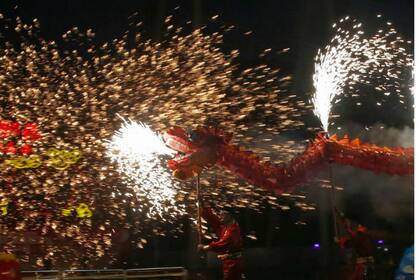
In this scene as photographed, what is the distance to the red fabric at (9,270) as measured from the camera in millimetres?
5219

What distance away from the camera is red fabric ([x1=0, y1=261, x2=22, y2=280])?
17.1ft

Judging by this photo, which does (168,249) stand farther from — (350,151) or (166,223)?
(350,151)

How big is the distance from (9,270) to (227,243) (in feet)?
7.12

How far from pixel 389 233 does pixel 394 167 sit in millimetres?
4982

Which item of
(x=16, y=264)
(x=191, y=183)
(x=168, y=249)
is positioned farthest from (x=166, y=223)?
(x=16, y=264)

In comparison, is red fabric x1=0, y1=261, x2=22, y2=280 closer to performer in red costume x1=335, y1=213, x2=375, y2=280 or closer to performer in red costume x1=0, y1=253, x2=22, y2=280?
performer in red costume x1=0, y1=253, x2=22, y2=280

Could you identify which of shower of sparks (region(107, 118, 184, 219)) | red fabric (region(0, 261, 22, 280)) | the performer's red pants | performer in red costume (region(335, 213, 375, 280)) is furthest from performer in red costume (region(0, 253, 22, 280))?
performer in red costume (region(335, 213, 375, 280))

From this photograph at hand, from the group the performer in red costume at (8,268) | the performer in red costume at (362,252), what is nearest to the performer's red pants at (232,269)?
the performer in red costume at (362,252)

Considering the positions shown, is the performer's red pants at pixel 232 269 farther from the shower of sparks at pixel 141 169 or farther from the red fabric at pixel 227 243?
the shower of sparks at pixel 141 169

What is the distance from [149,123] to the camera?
339 inches

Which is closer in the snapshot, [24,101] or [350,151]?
[350,151]

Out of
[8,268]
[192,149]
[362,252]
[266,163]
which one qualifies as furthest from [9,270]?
[362,252]

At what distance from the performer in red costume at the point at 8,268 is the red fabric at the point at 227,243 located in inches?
76.2

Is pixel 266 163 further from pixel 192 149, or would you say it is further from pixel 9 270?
pixel 9 270
